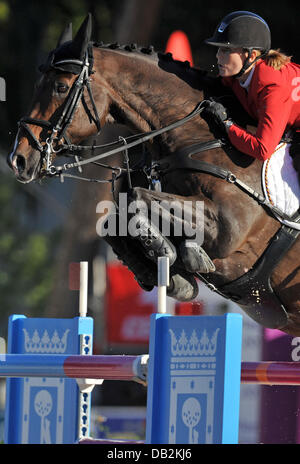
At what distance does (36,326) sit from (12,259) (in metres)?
9.45

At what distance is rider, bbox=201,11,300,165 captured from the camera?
4.37 meters

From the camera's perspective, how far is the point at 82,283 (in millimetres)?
4930

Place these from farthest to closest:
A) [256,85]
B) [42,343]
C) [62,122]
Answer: [42,343], [62,122], [256,85]

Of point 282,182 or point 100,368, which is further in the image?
point 282,182

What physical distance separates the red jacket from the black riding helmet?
0.10m

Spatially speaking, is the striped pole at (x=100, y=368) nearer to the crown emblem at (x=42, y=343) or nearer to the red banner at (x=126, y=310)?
the crown emblem at (x=42, y=343)

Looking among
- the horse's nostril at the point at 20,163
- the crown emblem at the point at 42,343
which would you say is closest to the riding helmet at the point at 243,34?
the horse's nostril at the point at 20,163

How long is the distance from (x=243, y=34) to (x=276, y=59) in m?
0.21

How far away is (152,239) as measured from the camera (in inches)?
170

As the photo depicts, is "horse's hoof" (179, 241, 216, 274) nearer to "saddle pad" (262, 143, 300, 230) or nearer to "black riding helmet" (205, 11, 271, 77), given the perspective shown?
"saddle pad" (262, 143, 300, 230)

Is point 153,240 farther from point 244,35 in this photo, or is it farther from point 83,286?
point 244,35

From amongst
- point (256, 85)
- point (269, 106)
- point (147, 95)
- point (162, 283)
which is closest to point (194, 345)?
point (162, 283)

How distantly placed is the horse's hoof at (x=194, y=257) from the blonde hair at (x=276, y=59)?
0.96 m

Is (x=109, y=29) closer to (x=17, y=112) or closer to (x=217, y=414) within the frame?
(x=17, y=112)
